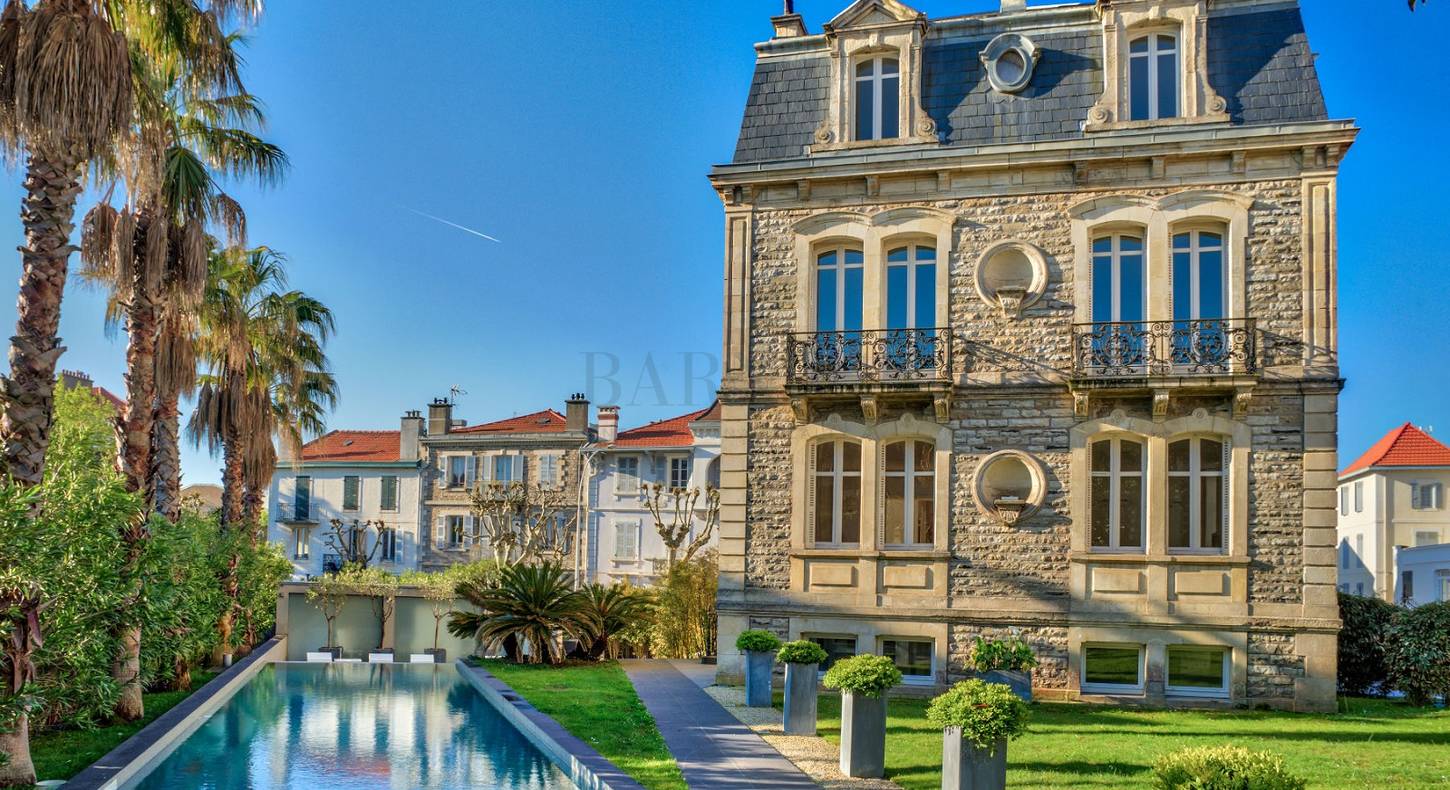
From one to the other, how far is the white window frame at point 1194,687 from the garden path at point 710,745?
648 cm

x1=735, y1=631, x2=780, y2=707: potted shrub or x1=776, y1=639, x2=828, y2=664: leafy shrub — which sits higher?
x1=776, y1=639, x2=828, y2=664: leafy shrub

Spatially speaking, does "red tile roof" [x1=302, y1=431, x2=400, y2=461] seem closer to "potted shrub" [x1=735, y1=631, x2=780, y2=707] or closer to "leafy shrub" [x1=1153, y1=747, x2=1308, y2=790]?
"potted shrub" [x1=735, y1=631, x2=780, y2=707]

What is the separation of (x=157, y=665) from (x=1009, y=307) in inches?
512

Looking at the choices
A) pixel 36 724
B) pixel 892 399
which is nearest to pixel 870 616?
pixel 892 399

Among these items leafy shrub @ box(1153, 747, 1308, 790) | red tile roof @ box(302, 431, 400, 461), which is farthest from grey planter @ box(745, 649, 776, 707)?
red tile roof @ box(302, 431, 400, 461)

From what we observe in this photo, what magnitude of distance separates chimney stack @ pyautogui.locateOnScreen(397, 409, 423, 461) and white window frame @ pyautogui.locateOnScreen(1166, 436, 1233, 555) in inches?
1512

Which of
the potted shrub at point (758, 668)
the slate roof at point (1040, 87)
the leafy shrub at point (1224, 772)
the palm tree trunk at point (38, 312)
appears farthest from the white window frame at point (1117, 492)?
the palm tree trunk at point (38, 312)

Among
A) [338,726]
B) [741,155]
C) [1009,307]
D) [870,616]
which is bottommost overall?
[338,726]

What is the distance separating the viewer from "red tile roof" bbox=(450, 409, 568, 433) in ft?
160

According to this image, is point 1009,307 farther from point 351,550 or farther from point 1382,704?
point 351,550

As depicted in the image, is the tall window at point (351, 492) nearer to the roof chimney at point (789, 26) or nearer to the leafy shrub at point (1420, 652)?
the roof chimney at point (789, 26)

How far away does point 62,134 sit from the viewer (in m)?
11.6

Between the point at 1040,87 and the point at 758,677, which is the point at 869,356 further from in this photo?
the point at 758,677

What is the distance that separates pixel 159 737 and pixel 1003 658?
1054 centimetres
